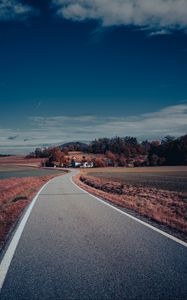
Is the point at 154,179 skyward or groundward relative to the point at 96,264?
groundward

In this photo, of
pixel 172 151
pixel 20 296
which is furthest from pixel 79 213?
pixel 172 151

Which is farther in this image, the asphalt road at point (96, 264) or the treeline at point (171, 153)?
the treeline at point (171, 153)

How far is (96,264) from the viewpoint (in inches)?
229

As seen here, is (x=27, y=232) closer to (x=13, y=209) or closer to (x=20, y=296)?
(x=20, y=296)

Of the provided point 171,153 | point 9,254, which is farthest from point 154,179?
point 171,153

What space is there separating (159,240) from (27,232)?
3.54 meters

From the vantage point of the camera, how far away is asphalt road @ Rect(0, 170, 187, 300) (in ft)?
15.0

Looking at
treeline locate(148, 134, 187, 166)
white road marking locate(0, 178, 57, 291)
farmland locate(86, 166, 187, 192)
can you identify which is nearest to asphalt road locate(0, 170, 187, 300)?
white road marking locate(0, 178, 57, 291)

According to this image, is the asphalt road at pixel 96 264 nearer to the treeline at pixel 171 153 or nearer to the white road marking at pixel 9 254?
the white road marking at pixel 9 254

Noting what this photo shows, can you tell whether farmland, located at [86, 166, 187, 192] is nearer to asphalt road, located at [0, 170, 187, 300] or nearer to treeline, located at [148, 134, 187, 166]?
asphalt road, located at [0, 170, 187, 300]

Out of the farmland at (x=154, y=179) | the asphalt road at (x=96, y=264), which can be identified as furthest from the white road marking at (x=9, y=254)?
the farmland at (x=154, y=179)

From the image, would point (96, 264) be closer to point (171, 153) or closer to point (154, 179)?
point (154, 179)

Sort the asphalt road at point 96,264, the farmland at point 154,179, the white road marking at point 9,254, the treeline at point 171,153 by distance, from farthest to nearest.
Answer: the treeline at point 171,153, the farmland at point 154,179, the white road marking at point 9,254, the asphalt road at point 96,264

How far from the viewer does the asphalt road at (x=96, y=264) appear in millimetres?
4578
